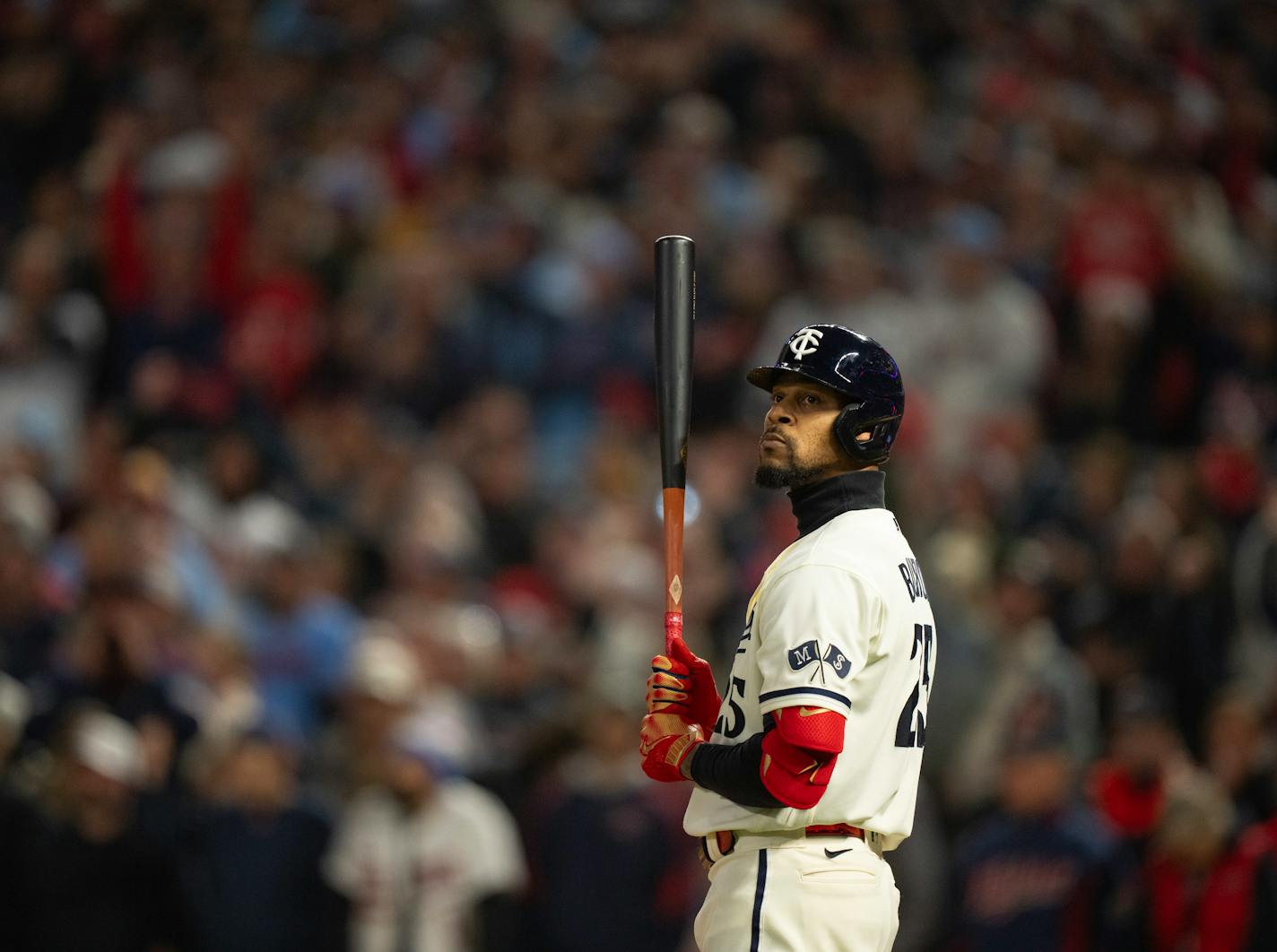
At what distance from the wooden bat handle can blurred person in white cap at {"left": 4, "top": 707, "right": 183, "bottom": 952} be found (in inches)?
165

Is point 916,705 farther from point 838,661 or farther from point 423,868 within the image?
point 423,868

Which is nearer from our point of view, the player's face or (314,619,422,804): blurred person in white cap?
the player's face

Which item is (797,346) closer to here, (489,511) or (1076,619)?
(1076,619)

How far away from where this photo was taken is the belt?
13.3 ft

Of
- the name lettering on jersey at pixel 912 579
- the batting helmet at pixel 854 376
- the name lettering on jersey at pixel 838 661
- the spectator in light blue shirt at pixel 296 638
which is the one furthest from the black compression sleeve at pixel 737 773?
the spectator in light blue shirt at pixel 296 638

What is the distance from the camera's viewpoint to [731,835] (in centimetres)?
417

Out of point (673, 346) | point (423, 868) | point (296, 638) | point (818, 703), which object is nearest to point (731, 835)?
point (818, 703)

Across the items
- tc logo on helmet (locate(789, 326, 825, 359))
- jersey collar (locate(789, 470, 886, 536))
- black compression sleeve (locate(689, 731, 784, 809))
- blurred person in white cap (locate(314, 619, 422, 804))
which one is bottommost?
blurred person in white cap (locate(314, 619, 422, 804))

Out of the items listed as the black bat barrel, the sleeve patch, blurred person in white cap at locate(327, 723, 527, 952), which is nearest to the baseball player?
the sleeve patch

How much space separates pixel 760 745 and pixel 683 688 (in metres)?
0.42

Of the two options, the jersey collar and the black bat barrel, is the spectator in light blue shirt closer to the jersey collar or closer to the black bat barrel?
the black bat barrel

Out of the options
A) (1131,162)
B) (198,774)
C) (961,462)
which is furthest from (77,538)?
(1131,162)

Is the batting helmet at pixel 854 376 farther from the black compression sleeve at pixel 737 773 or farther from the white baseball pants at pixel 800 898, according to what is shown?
the white baseball pants at pixel 800 898

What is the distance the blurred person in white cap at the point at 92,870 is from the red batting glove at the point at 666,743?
420 cm
